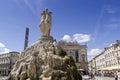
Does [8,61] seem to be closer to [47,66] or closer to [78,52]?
[78,52]

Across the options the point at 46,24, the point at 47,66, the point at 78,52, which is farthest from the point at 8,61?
the point at 47,66

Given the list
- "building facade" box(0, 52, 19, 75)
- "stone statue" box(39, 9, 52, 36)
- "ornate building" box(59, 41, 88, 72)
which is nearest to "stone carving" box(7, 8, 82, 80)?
"stone statue" box(39, 9, 52, 36)

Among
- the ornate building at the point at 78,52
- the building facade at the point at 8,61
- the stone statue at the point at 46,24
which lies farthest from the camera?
the building facade at the point at 8,61

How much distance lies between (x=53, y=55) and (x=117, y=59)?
1837 inches

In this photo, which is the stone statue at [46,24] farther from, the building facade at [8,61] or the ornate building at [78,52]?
the building facade at [8,61]

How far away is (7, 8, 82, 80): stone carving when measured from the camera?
2184 centimetres

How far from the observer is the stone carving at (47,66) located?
2184 cm

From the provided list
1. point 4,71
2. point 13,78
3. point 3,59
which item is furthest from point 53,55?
point 3,59

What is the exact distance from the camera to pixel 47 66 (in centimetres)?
2277

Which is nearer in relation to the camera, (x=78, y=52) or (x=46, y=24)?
(x=46, y=24)

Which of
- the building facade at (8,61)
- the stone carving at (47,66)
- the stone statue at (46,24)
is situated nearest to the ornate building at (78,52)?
the building facade at (8,61)

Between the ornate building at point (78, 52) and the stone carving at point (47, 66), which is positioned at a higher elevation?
the ornate building at point (78, 52)

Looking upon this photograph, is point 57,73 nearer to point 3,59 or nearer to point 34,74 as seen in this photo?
point 34,74

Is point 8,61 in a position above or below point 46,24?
below
